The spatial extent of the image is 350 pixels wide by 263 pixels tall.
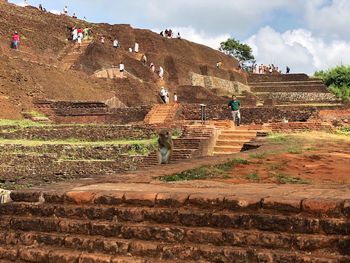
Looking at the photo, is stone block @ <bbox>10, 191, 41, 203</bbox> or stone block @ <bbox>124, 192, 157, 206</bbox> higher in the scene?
stone block @ <bbox>124, 192, 157, 206</bbox>

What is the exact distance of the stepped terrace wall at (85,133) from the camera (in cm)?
1692

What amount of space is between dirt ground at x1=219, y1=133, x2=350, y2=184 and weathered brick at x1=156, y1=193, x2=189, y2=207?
163cm

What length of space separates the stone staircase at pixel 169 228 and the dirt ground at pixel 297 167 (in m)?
1.77

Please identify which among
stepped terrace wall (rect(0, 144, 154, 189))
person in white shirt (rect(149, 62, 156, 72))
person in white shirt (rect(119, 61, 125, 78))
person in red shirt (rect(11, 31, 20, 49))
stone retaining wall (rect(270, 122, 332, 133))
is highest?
person in red shirt (rect(11, 31, 20, 49))

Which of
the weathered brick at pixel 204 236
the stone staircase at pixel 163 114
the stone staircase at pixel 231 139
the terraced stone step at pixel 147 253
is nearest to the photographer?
the terraced stone step at pixel 147 253

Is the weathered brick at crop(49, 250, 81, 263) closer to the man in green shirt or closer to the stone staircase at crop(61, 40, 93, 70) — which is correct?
the man in green shirt

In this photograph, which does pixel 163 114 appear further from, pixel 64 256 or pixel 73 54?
pixel 64 256

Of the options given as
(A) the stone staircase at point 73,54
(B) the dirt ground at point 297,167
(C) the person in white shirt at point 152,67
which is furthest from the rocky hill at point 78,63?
(B) the dirt ground at point 297,167

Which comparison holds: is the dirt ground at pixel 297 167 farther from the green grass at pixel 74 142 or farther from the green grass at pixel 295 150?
the green grass at pixel 74 142

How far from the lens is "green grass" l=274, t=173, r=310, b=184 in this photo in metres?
5.51

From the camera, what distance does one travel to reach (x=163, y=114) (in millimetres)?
20172

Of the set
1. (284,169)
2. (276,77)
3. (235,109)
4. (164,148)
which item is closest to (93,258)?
(284,169)

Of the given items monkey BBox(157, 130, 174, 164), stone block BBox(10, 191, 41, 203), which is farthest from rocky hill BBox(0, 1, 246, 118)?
stone block BBox(10, 191, 41, 203)

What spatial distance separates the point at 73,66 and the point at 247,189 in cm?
2539
